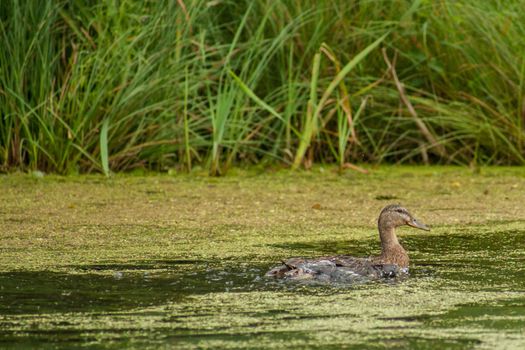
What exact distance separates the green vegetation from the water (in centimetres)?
305

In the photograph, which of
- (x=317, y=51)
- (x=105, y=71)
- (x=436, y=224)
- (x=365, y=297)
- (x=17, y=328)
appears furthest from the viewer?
(x=317, y=51)

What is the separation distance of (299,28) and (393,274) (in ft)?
14.1

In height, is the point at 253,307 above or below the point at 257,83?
below

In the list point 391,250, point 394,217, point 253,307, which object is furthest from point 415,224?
point 253,307

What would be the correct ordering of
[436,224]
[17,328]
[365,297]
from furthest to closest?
[436,224] < [365,297] < [17,328]

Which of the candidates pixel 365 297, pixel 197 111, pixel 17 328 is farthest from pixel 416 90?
pixel 17 328

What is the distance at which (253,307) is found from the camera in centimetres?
475

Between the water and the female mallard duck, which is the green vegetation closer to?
the female mallard duck

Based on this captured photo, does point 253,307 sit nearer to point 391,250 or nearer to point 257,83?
point 391,250

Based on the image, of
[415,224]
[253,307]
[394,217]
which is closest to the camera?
[253,307]

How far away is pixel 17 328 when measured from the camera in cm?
435

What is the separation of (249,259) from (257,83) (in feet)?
12.7

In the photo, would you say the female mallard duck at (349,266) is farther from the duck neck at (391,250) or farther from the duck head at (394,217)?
the duck head at (394,217)

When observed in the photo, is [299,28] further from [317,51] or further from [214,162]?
[214,162]
